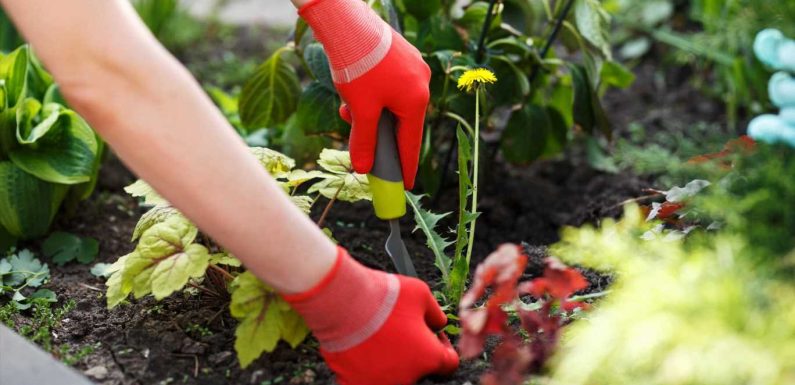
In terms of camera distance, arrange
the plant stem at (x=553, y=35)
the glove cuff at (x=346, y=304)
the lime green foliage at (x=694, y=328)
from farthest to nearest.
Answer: the plant stem at (x=553, y=35) < the glove cuff at (x=346, y=304) < the lime green foliage at (x=694, y=328)

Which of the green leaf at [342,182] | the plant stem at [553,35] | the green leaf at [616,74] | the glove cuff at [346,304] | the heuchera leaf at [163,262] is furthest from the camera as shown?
the green leaf at [616,74]

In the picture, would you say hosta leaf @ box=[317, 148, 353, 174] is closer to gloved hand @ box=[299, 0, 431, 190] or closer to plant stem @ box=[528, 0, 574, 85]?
gloved hand @ box=[299, 0, 431, 190]

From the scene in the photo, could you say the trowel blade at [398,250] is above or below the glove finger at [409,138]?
below

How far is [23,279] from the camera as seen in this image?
1.87m

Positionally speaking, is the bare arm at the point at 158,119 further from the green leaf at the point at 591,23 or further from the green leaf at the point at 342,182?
the green leaf at the point at 591,23

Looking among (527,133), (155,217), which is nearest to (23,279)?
(155,217)

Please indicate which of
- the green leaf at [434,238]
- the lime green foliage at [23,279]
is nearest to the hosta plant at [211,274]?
the green leaf at [434,238]

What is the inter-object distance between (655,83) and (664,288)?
211 centimetres

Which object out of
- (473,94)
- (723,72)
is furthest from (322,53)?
(723,72)

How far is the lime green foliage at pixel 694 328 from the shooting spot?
1.07 m

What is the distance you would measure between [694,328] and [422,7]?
1.16m

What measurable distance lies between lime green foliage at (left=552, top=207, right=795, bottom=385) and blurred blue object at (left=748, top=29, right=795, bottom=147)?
0.27 meters

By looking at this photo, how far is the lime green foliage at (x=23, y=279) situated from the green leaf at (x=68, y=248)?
0.05 meters

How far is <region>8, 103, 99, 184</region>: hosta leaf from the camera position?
6.48 ft
